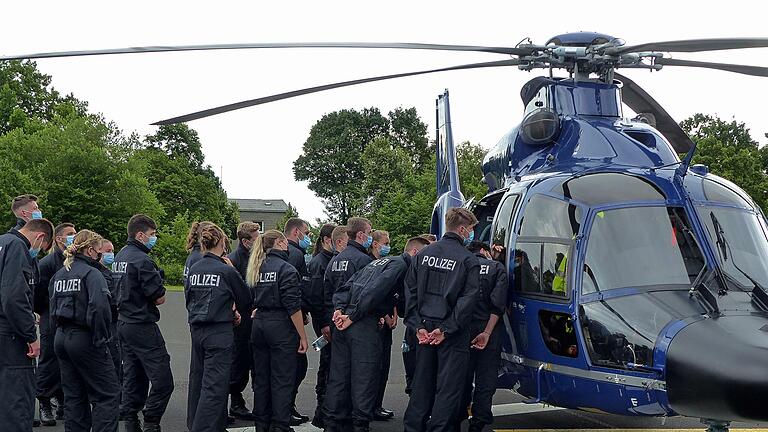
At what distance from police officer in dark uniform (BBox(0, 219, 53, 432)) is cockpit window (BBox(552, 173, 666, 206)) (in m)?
4.43

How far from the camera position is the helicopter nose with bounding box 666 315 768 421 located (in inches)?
179

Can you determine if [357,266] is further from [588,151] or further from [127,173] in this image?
[127,173]

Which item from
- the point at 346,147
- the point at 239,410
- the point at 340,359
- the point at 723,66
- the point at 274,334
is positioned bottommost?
the point at 239,410

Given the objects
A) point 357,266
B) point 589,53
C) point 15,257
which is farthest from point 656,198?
point 15,257

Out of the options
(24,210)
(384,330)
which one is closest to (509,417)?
(384,330)

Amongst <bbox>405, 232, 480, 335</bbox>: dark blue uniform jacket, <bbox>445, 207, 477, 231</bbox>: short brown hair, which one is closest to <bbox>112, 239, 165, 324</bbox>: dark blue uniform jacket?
<bbox>405, 232, 480, 335</bbox>: dark blue uniform jacket

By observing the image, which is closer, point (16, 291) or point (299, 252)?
point (16, 291)

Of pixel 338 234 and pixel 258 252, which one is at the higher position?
pixel 338 234

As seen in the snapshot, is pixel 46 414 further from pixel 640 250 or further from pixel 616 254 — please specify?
pixel 640 250

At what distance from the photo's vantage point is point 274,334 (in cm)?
693

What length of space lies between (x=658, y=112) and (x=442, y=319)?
13.0 ft

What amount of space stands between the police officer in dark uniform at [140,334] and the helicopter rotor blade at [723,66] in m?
5.28

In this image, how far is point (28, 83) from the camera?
162ft

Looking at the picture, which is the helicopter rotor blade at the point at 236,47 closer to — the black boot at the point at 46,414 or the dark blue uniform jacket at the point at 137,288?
the dark blue uniform jacket at the point at 137,288
